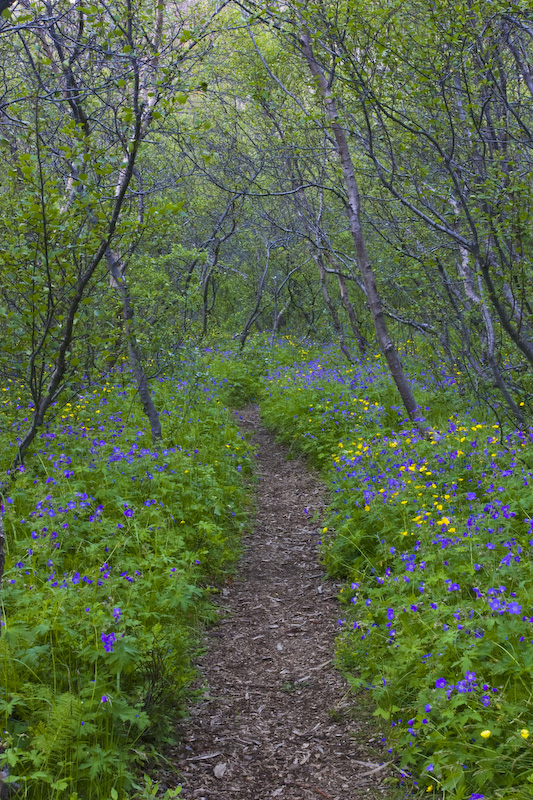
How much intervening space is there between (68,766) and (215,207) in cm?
1414

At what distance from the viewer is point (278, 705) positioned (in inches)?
147

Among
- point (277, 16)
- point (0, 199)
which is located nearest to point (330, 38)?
point (277, 16)

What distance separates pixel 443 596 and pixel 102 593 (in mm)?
1989

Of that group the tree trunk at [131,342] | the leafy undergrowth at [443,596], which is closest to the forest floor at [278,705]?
the leafy undergrowth at [443,596]

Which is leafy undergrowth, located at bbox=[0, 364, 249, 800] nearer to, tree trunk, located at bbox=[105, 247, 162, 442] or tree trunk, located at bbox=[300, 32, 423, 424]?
tree trunk, located at bbox=[105, 247, 162, 442]

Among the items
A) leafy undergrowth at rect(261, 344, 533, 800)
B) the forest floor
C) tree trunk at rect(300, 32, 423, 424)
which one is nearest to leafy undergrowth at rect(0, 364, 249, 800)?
the forest floor

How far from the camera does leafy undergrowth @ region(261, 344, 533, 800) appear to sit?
2652 mm

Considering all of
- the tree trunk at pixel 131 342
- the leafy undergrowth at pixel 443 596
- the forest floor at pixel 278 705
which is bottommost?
the forest floor at pixel 278 705

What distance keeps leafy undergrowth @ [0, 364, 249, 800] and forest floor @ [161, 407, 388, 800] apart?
0.22 meters

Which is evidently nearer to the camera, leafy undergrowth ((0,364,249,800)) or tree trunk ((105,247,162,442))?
leafy undergrowth ((0,364,249,800))

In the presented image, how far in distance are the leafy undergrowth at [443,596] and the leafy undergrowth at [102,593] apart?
1147 mm

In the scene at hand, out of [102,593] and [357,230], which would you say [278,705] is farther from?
[357,230]

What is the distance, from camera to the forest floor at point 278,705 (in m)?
3.08

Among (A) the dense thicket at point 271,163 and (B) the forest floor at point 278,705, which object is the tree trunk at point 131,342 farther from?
(B) the forest floor at point 278,705
